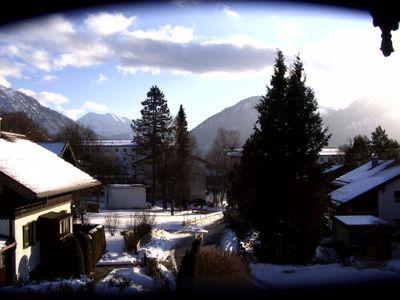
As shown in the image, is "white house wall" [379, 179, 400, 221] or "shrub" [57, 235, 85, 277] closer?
"shrub" [57, 235, 85, 277]

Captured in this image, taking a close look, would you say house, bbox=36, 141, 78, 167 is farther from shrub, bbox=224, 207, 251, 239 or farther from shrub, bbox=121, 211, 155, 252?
shrub, bbox=224, 207, 251, 239

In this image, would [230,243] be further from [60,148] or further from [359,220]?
[60,148]

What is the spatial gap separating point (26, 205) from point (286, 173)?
6525mm

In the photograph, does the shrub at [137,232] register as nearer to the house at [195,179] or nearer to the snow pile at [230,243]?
the snow pile at [230,243]

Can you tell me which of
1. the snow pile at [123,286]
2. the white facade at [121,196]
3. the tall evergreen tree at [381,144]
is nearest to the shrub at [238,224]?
the snow pile at [123,286]

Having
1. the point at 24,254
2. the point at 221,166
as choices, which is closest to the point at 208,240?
the point at 24,254

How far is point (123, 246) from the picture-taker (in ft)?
53.7

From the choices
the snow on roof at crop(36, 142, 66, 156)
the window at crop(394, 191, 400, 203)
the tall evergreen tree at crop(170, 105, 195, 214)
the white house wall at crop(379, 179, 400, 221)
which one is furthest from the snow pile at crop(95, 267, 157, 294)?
the tall evergreen tree at crop(170, 105, 195, 214)

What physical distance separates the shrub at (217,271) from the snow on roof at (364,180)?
1402 centimetres

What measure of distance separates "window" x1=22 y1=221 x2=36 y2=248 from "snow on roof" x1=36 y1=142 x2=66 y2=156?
20.4 feet

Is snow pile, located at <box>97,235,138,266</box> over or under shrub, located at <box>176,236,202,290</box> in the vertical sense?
under

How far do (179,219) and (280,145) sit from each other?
16208 mm

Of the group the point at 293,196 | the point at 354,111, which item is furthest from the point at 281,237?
the point at 354,111

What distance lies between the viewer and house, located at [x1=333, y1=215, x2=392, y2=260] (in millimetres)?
14154
